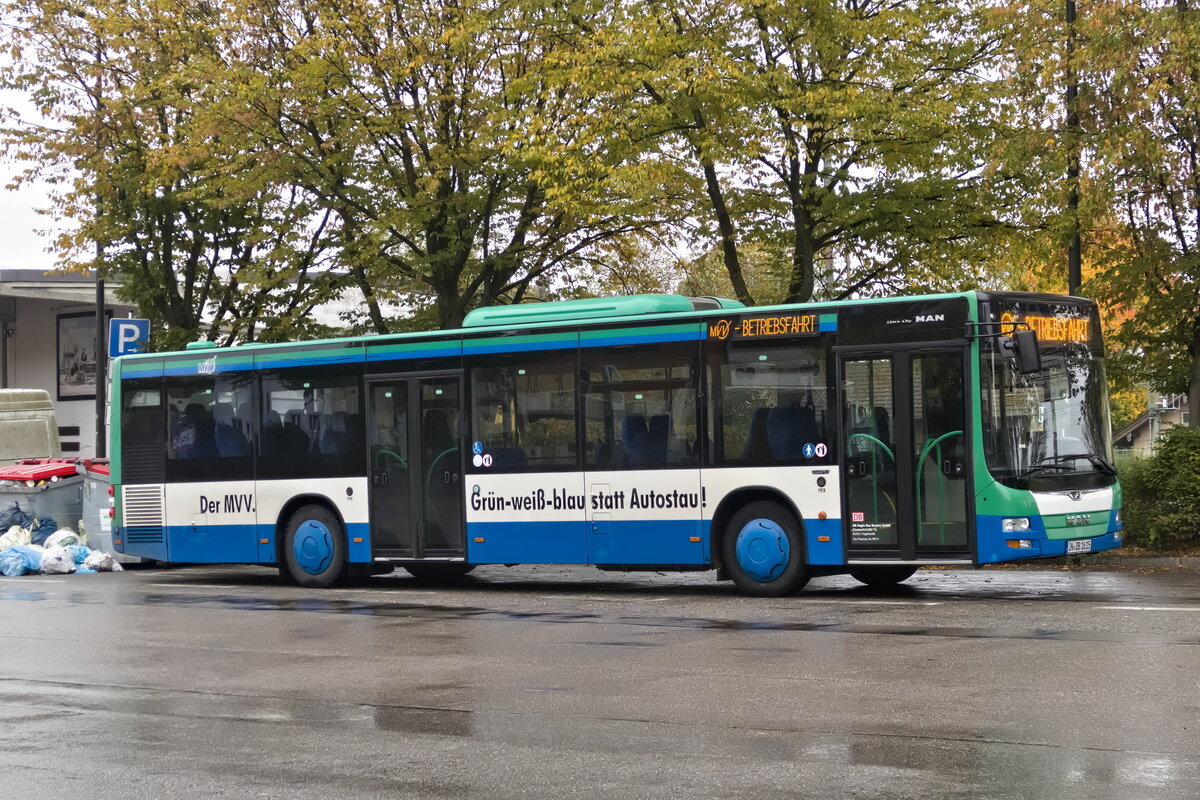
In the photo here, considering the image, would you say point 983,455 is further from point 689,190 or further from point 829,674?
point 689,190

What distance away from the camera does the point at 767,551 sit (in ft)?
50.3

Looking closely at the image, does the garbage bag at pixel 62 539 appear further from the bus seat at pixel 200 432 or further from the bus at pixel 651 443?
the bus seat at pixel 200 432

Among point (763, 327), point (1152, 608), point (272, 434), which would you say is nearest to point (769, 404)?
point (763, 327)

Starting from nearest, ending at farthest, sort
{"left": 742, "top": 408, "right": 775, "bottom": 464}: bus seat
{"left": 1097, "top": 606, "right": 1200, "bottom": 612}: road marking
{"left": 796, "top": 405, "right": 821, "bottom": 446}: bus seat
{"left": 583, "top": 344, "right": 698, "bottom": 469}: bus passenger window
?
{"left": 1097, "top": 606, "right": 1200, "bottom": 612}: road marking
{"left": 796, "top": 405, "right": 821, "bottom": 446}: bus seat
{"left": 742, "top": 408, "right": 775, "bottom": 464}: bus seat
{"left": 583, "top": 344, "right": 698, "bottom": 469}: bus passenger window

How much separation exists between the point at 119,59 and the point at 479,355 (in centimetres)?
1705

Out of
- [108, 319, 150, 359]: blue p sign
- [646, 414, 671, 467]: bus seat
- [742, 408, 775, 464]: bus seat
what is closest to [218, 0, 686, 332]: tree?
[108, 319, 150, 359]: blue p sign

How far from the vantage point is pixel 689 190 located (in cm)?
2258

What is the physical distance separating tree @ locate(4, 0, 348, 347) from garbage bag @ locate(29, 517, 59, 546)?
6040mm

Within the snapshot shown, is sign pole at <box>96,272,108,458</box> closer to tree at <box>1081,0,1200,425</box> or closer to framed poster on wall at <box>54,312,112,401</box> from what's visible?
framed poster on wall at <box>54,312,112,401</box>

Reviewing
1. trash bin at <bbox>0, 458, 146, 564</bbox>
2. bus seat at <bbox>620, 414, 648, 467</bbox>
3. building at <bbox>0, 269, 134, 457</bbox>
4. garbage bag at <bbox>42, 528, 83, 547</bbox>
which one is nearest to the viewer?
bus seat at <bbox>620, 414, 648, 467</bbox>

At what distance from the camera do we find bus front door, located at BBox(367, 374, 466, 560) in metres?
17.6

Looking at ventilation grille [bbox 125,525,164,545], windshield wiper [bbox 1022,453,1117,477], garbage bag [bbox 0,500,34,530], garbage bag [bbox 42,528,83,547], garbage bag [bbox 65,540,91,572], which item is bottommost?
garbage bag [bbox 65,540,91,572]

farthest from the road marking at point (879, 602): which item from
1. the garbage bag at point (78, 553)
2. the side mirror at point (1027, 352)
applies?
the garbage bag at point (78, 553)

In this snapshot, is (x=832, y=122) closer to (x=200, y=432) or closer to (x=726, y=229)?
(x=726, y=229)
